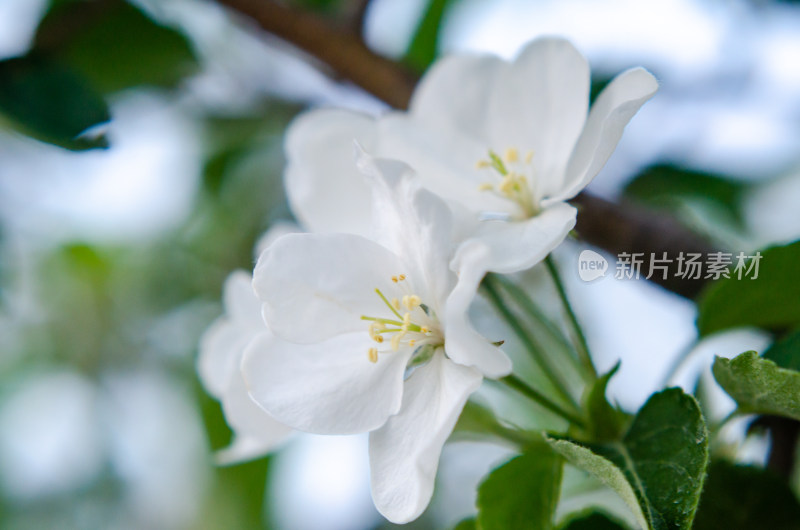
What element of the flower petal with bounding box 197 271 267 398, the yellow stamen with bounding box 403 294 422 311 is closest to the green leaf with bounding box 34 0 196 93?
the flower petal with bounding box 197 271 267 398

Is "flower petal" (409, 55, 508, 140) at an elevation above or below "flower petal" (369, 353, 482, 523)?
above

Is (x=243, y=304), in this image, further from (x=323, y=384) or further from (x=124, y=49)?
(x=124, y=49)

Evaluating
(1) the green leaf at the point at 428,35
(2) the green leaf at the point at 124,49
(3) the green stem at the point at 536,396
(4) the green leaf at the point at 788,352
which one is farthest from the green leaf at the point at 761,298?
(2) the green leaf at the point at 124,49

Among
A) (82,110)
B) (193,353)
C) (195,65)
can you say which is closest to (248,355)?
(82,110)

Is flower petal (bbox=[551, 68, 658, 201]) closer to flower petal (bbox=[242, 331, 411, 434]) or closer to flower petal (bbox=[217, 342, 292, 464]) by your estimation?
flower petal (bbox=[242, 331, 411, 434])

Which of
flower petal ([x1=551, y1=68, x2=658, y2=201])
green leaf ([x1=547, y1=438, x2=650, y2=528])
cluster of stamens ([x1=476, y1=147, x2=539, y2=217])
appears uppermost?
flower petal ([x1=551, y1=68, x2=658, y2=201])

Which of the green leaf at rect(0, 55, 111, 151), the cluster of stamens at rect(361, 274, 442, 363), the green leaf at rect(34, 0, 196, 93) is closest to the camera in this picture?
the cluster of stamens at rect(361, 274, 442, 363)

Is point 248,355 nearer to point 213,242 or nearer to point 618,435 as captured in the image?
point 618,435

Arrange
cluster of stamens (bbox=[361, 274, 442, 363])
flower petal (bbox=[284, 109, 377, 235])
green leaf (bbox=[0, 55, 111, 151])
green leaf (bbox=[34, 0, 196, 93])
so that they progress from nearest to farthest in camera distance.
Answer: cluster of stamens (bbox=[361, 274, 442, 363]) → flower petal (bbox=[284, 109, 377, 235]) → green leaf (bbox=[0, 55, 111, 151]) → green leaf (bbox=[34, 0, 196, 93])

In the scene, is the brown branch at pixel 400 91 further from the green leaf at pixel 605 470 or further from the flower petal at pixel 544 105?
the green leaf at pixel 605 470
